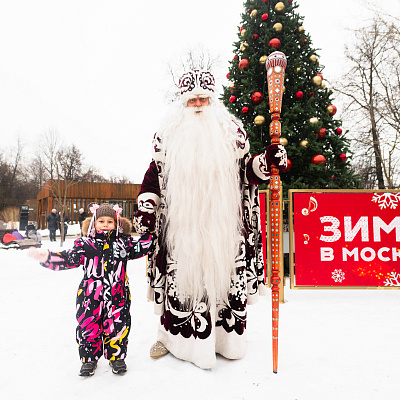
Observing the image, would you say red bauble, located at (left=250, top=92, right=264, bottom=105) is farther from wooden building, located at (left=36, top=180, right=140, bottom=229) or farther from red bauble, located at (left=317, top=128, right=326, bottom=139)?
wooden building, located at (left=36, top=180, right=140, bottom=229)

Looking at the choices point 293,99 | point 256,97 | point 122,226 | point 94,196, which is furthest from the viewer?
point 94,196

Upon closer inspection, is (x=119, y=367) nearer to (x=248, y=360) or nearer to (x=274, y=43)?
(x=248, y=360)

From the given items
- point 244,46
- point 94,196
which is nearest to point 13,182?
point 94,196

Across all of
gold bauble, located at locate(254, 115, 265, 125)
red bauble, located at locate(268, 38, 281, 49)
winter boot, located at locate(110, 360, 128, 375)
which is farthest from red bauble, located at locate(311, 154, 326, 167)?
winter boot, located at locate(110, 360, 128, 375)

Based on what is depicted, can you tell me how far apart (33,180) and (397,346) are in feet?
141

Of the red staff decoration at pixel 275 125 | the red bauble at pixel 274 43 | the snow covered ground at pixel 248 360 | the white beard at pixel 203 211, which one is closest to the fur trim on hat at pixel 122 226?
the white beard at pixel 203 211

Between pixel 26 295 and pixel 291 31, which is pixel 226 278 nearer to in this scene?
pixel 26 295

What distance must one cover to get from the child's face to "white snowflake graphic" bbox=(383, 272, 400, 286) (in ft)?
13.2

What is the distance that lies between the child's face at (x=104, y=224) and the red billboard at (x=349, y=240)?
288 cm

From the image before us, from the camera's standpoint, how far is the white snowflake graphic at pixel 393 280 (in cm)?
398

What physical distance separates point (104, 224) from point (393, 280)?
415 centimetres

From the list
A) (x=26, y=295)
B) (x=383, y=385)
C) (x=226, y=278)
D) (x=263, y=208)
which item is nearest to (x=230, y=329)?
(x=226, y=278)

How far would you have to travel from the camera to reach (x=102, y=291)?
2.10 metres

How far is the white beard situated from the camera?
2.12 meters
